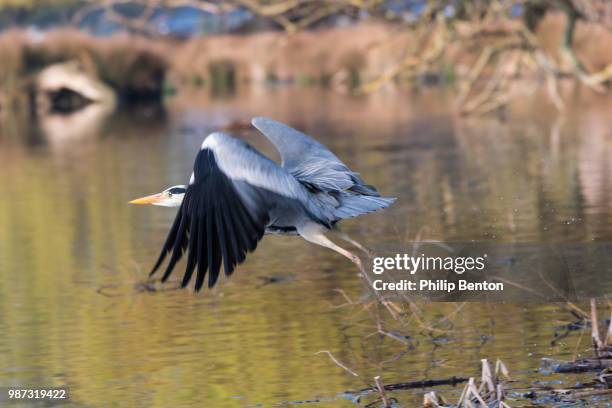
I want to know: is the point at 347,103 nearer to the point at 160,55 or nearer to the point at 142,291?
the point at 160,55

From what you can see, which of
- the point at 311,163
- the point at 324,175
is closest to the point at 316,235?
the point at 324,175

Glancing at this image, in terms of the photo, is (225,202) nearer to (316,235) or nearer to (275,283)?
(316,235)

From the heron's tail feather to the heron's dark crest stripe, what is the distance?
656mm

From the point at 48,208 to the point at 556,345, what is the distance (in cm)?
958

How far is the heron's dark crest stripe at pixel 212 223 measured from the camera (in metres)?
6.58

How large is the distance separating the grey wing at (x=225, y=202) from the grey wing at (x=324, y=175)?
1.72ft

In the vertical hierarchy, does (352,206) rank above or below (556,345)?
above

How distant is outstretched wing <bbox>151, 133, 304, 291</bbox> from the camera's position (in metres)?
6.64

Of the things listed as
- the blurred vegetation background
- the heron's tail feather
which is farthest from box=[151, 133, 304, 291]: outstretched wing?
the blurred vegetation background

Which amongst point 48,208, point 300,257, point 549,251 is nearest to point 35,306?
point 300,257

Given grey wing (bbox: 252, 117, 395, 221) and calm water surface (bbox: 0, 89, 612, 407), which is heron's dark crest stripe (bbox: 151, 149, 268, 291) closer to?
grey wing (bbox: 252, 117, 395, 221)

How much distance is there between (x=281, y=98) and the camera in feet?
120

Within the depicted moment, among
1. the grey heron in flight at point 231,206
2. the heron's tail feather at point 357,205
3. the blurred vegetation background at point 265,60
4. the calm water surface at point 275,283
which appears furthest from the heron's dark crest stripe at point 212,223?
the blurred vegetation background at point 265,60

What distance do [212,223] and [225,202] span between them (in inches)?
4.8
